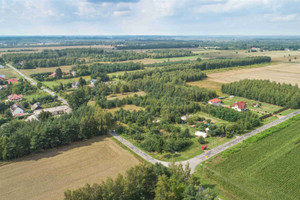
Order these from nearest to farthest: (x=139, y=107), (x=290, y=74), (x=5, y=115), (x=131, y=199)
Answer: (x=131, y=199) < (x=5, y=115) < (x=139, y=107) < (x=290, y=74)

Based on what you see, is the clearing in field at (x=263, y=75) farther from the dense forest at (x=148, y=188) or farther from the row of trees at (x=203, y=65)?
the dense forest at (x=148, y=188)

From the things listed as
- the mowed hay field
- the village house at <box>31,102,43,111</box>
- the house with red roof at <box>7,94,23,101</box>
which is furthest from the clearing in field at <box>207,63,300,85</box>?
the house with red roof at <box>7,94,23,101</box>

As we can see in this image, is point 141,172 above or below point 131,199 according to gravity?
above

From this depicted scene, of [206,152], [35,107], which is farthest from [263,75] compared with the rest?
[35,107]

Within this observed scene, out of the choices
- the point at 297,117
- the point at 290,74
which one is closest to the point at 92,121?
the point at 297,117

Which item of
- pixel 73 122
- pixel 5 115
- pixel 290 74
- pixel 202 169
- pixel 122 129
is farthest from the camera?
pixel 290 74

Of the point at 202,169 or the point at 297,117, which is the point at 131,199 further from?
the point at 297,117

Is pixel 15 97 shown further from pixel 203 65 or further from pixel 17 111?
pixel 203 65
